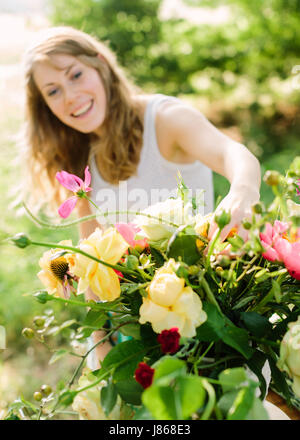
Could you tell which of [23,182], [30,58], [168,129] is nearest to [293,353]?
[168,129]

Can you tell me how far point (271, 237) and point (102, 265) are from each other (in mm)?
186

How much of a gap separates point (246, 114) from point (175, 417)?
505cm

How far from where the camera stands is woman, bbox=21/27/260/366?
4.51 ft

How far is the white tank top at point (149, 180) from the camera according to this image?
160 cm

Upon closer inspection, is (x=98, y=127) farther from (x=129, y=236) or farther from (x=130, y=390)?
(x=130, y=390)

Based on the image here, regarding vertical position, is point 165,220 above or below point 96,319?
above

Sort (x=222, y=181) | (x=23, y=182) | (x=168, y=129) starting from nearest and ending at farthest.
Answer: (x=168, y=129)
(x=23, y=182)
(x=222, y=181)

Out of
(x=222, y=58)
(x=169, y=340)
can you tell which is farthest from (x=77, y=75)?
(x=222, y=58)

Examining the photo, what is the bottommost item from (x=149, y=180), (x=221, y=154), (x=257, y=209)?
(x=149, y=180)

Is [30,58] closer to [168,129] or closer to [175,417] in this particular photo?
[168,129]

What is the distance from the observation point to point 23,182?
5.58 ft

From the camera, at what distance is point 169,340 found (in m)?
0.43

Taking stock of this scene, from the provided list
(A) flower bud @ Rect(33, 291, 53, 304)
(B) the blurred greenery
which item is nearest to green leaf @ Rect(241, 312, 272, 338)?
(A) flower bud @ Rect(33, 291, 53, 304)

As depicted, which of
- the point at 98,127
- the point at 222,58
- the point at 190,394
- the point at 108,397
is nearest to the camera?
the point at 190,394
